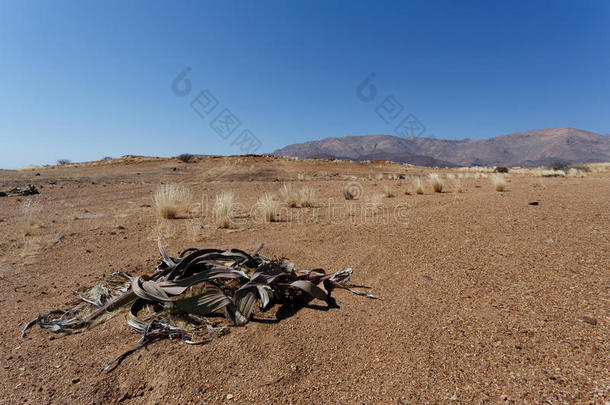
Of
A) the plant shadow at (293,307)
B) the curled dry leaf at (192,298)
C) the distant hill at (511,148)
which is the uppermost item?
the distant hill at (511,148)

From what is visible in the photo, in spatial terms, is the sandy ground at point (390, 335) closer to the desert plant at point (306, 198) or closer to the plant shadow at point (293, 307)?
the plant shadow at point (293, 307)

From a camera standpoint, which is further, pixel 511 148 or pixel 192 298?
pixel 511 148

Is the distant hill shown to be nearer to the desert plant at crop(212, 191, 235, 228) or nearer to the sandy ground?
the desert plant at crop(212, 191, 235, 228)

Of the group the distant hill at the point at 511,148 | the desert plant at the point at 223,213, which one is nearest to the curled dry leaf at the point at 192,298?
the desert plant at the point at 223,213

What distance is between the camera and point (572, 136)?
160m

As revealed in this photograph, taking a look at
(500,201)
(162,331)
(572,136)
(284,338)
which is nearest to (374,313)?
(284,338)

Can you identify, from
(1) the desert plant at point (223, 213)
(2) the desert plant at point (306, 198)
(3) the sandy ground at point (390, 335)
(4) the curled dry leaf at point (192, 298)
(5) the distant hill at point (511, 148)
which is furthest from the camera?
(5) the distant hill at point (511, 148)

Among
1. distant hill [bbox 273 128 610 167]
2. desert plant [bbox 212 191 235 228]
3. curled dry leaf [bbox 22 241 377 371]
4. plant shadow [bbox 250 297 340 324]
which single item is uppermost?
distant hill [bbox 273 128 610 167]

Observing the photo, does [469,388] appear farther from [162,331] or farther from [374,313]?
[162,331]

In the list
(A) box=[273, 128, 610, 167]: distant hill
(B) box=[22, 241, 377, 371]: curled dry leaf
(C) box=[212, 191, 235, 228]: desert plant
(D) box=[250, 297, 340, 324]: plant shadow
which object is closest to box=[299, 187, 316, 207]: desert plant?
(C) box=[212, 191, 235, 228]: desert plant

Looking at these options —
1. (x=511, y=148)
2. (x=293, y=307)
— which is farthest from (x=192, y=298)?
(x=511, y=148)

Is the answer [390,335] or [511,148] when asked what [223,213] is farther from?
[511,148]

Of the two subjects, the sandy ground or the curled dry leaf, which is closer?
the sandy ground

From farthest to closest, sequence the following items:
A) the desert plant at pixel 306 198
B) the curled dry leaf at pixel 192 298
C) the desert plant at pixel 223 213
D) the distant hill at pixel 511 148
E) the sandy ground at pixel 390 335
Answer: the distant hill at pixel 511 148
the desert plant at pixel 306 198
the desert plant at pixel 223 213
the curled dry leaf at pixel 192 298
the sandy ground at pixel 390 335
